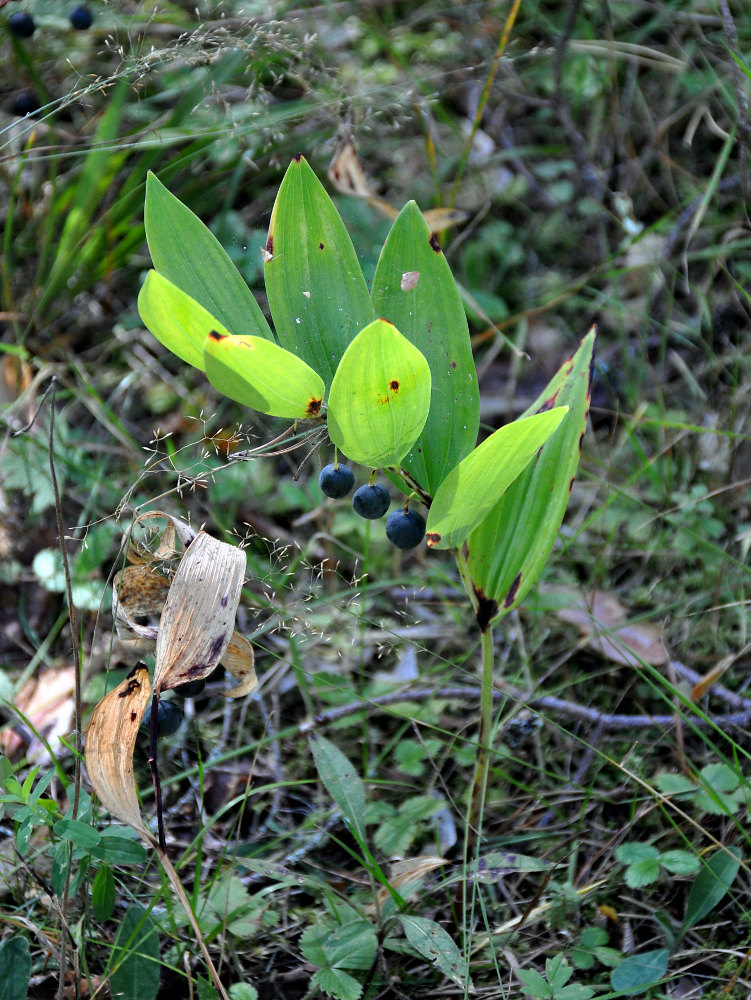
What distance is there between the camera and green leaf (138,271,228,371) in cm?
93

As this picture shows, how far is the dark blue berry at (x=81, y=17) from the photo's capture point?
2281mm

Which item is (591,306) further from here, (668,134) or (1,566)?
(1,566)

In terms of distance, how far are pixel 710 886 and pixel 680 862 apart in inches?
2.2

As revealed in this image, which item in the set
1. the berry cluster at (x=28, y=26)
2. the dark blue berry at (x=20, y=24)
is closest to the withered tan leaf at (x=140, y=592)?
the berry cluster at (x=28, y=26)

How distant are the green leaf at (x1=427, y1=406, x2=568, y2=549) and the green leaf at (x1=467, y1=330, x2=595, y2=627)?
8 centimetres

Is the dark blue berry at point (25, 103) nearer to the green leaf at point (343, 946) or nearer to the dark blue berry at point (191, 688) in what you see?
the dark blue berry at point (191, 688)

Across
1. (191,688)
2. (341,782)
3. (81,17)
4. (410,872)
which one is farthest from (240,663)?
(81,17)

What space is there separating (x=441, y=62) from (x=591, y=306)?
1186mm

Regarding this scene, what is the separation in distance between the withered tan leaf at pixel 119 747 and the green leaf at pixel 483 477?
0.46 meters

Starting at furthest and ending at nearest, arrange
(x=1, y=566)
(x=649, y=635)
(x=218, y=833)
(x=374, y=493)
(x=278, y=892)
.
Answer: (x=1, y=566) → (x=649, y=635) → (x=218, y=833) → (x=278, y=892) → (x=374, y=493)

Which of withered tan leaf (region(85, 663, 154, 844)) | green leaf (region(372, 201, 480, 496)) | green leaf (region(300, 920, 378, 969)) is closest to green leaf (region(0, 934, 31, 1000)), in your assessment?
withered tan leaf (region(85, 663, 154, 844))

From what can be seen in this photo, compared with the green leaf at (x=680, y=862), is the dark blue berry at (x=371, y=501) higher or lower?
higher

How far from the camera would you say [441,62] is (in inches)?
116

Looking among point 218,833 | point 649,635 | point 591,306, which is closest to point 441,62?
point 591,306
